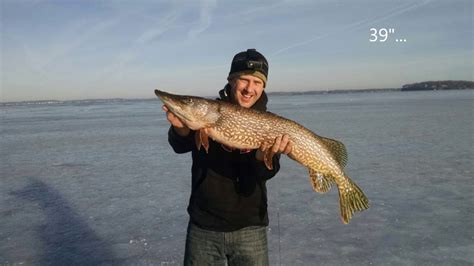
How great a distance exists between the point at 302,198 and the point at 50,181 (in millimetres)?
4681

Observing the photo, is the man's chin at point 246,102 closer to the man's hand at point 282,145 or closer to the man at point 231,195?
the man at point 231,195

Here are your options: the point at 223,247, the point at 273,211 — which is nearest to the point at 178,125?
the point at 223,247

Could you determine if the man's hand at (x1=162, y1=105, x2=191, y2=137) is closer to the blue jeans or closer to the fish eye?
the fish eye

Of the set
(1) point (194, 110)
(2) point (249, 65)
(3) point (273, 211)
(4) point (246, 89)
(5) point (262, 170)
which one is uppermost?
(2) point (249, 65)

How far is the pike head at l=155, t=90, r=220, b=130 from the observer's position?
2863 mm

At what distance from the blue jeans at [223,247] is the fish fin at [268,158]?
1.36ft

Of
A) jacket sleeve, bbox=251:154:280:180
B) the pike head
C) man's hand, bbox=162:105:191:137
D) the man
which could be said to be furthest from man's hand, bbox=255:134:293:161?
man's hand, bbox=162:105:191:137

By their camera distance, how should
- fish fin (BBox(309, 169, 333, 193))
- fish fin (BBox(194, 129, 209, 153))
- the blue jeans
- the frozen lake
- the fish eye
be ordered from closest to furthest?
the blue jeans, fish fin (BBox(194, 129, 209, 153)), the fish eye, fish fin (BBox(309, 169, 333, 193)), the frozen lake

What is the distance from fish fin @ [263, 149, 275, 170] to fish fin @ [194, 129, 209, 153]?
1.29 feet

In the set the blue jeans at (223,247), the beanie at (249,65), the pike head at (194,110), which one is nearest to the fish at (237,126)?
the pike head at (194,110)

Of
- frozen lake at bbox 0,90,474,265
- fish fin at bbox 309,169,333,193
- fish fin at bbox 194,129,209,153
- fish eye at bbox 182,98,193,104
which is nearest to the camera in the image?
fish fin at bbox 194,129,209,153

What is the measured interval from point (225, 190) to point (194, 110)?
2.02ft

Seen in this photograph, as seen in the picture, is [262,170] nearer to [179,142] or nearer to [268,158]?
[268,158]

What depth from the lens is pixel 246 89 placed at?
9.44ft
